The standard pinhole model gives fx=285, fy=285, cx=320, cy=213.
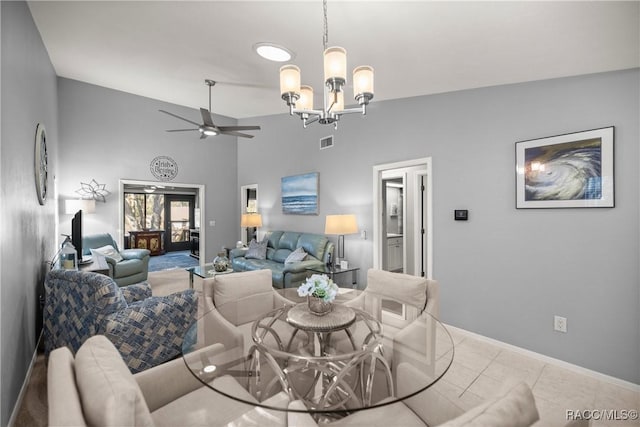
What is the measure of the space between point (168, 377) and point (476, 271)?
3.04 m

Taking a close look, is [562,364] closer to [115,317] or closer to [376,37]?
[376,37]

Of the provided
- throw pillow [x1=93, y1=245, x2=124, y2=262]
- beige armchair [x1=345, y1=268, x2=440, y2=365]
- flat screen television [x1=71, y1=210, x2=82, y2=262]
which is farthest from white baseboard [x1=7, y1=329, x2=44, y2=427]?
beige armchair [x1=345, y1=268, x2=440, y2=365]

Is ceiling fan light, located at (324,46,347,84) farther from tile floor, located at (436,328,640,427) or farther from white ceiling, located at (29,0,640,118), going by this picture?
tile floor, located at (436,328,640,427)

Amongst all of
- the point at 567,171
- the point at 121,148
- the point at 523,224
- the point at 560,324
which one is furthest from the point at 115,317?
the point at 121,148

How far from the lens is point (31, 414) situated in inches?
78.3

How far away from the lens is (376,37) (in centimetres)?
238

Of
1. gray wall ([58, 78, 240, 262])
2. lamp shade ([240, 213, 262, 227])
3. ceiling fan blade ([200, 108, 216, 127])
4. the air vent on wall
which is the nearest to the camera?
ceiling fan blade ([200, 108, 216, 127])

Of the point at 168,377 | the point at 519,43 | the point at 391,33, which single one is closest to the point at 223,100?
the point at 391,33

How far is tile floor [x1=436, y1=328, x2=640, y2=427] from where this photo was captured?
207 cm

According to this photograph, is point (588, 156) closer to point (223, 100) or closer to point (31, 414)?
point (31, 414)

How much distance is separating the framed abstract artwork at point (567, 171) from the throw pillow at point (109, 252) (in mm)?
5600

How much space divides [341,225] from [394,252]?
187 centimetres

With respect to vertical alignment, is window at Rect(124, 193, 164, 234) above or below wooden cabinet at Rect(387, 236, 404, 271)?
above

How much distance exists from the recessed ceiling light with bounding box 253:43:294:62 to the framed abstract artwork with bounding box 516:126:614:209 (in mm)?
2487
